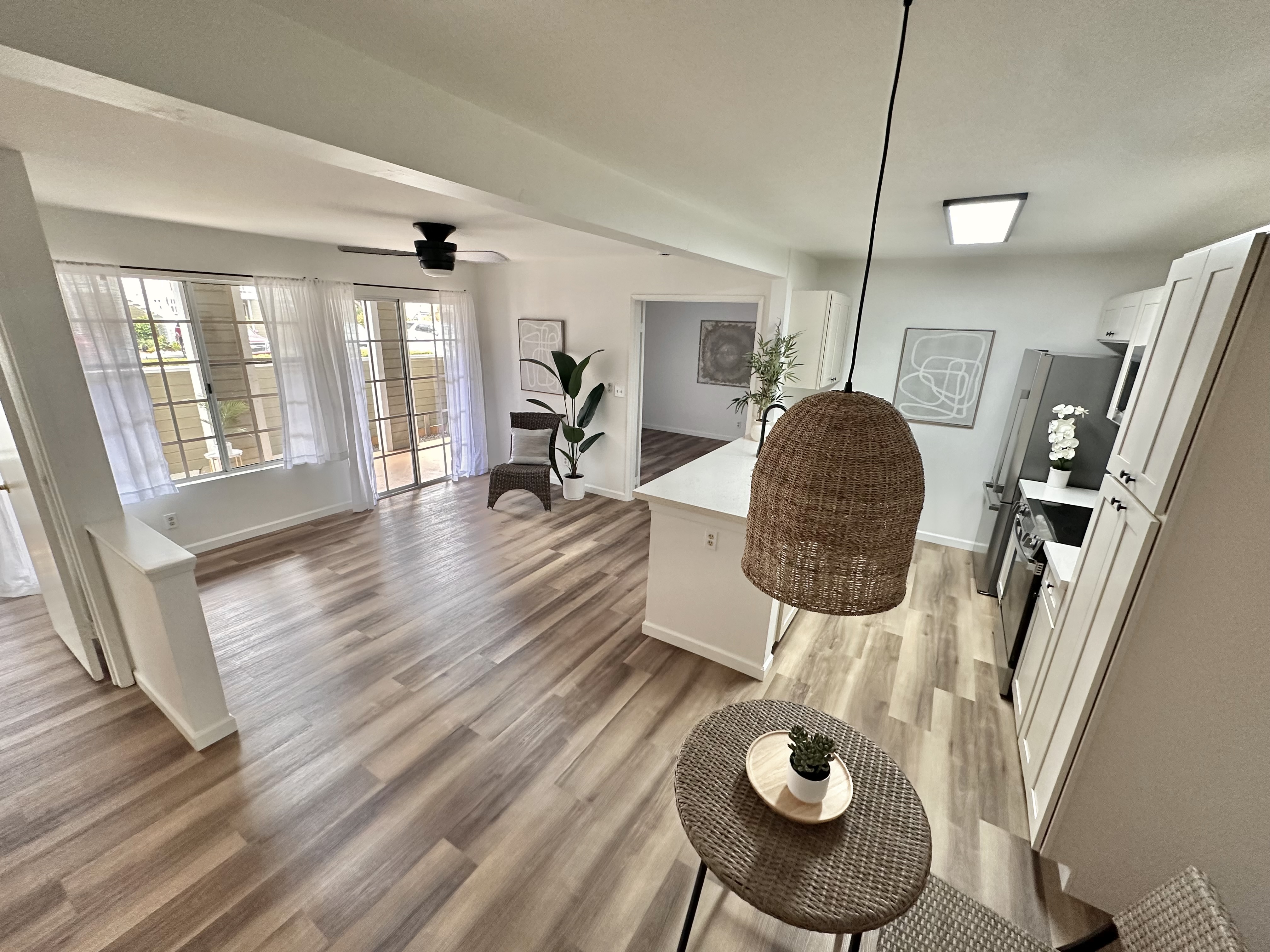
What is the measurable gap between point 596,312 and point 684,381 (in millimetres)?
3169

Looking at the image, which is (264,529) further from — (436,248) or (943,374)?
(943,374)

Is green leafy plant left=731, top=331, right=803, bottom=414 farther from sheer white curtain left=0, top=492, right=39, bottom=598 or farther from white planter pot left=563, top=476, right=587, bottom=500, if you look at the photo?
sheer white curtain left=0, top=492, right=39, bottom=598

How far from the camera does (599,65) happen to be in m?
1.16

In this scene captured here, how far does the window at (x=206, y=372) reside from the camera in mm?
3584

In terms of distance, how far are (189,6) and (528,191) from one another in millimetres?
837

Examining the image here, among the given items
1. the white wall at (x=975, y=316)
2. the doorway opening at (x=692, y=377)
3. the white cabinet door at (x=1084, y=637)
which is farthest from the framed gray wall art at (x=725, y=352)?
the white cabinet door at (x=1084, y=637)

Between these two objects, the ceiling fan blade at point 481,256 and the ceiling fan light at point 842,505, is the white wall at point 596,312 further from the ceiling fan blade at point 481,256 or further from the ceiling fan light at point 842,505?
the ceiling fan light at point 842,505

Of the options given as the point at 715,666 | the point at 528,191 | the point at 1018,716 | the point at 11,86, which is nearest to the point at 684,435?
the point at 715,666

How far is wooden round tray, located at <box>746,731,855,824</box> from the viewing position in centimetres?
137

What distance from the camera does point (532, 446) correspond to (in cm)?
507

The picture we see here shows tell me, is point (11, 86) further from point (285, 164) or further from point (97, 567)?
point (97, 567)

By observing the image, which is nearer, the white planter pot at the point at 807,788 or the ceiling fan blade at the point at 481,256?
the white planter pot at the point at 807,788

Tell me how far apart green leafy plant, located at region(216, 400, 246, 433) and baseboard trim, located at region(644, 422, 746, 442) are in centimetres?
556

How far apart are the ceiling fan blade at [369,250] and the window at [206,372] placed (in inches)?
31.0
